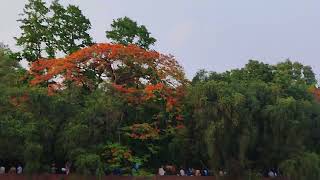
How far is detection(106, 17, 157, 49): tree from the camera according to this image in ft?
130

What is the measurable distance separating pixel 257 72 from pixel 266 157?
8.92 meters

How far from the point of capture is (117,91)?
109 feet

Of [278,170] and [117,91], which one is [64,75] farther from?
[278,170]

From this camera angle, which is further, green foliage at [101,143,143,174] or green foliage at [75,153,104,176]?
green foliage at [101,143,143,174]

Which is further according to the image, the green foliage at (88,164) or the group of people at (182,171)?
the group of people at (182,171)

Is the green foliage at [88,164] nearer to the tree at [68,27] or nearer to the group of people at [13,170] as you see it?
the group of people at [13,170]

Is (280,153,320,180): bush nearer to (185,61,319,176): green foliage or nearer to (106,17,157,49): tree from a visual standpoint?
(185,61,319,176): green foliage

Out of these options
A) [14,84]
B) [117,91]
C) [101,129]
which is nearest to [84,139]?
[101,129]

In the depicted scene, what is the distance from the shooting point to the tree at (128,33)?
39594 millimetres

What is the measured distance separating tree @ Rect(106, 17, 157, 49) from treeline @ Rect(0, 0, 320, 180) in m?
4.74

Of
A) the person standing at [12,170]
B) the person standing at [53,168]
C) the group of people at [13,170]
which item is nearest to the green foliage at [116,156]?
the person standing at [53,168]

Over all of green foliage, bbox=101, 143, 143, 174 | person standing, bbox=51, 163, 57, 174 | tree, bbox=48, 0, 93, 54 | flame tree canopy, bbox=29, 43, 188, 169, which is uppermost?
tree, bbox=48, 0, 93, 54

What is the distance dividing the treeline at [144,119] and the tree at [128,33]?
4.74 metres

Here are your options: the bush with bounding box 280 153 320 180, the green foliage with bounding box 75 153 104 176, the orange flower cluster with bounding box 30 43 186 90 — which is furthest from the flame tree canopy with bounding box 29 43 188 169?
the bush with bounding box 280 153 320 180
